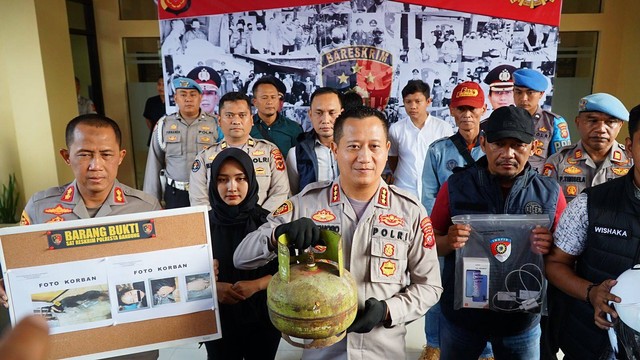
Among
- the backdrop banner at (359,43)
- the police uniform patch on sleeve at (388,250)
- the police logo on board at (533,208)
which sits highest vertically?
the backdrop banner at (359,43)

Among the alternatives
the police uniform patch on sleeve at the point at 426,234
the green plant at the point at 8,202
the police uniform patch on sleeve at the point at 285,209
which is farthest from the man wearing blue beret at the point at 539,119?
the green plant at the point at 8,202

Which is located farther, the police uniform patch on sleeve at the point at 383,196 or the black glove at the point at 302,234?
the police uniform patch on sleeve at the point at 383,196

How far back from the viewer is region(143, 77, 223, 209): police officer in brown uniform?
403cm

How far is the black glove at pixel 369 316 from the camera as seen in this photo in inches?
Answer: 56.6

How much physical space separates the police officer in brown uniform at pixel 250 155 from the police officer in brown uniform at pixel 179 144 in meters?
0.85

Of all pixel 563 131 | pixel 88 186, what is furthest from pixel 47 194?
pixel 563 131

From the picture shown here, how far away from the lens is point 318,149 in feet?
11.2

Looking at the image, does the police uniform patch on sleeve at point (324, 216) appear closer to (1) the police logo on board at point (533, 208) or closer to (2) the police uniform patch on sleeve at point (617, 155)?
(1) the police logo on board at point (533, 208)

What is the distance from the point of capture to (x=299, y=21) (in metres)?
4.77

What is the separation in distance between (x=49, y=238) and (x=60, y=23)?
4831 mm

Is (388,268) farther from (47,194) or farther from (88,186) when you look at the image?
(47,194)

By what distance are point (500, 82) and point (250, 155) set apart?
3.04 m

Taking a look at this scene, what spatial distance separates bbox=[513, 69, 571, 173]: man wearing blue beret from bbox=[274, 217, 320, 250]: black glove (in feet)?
8.75

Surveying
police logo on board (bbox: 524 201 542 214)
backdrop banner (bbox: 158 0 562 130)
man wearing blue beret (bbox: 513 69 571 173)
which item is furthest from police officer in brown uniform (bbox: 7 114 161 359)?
backdrop banner (bbox: 158 0 562 130)
